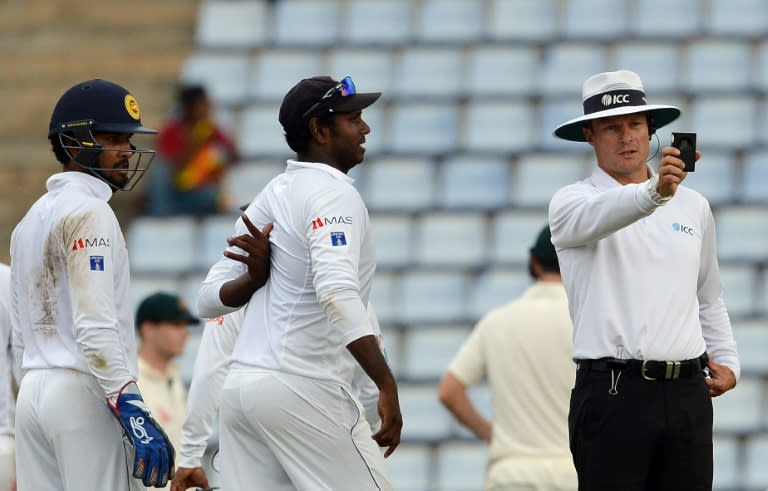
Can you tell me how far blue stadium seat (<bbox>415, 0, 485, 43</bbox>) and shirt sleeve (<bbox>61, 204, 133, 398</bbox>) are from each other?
305 inches

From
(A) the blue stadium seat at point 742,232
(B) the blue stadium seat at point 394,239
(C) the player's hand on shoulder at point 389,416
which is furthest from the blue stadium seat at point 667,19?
(C) the player's hand on shoulder at point 389,416

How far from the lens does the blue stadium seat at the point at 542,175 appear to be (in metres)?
11.2

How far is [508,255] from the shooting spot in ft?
35.4

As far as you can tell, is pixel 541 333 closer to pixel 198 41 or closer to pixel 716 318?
pixel 716 318

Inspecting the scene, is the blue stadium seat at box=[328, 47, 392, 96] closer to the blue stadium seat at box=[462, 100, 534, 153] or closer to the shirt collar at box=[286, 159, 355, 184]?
the blue stadium seat at box=[462, 100, 534, 153]

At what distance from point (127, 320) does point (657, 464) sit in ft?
5.67

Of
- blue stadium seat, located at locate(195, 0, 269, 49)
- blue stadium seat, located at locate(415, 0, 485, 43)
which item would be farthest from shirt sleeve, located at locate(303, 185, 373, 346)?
blue stadium seat, located at locate(195, 0, 269, 49)

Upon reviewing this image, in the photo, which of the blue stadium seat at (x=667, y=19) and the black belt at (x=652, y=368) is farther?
the blue stadium seat at (x=667, y=19)

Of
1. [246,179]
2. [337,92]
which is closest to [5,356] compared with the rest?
[337,92]

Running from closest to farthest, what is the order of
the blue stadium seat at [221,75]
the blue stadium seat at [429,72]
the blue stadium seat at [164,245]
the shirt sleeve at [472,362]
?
the shirt sleeve at [472,362] → the blue stadium seat at [164,245] → the blue stadium seat at [429,72] → the blue stadium seat at [221,75]

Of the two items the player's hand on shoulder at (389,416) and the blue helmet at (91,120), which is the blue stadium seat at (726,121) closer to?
the blue helmet at (91,120)

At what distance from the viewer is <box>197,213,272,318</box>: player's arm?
4.95 meters

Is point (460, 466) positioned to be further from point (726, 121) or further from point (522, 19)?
point (522, 19)

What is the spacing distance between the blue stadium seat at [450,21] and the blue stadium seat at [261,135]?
56.6 inches
